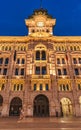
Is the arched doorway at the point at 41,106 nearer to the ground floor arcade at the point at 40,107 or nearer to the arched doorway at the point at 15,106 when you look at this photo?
the ground floor arcade at the point at 40,107

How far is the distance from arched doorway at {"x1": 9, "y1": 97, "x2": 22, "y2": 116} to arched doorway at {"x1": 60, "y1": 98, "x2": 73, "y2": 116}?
1046 cm

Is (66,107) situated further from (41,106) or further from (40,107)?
(40,107)

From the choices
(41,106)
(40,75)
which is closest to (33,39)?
(40,75)

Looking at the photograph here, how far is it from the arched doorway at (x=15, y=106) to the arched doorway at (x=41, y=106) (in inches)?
152

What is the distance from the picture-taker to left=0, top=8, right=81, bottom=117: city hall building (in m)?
31.6

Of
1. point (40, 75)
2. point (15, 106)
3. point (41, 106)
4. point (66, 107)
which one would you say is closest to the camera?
point (15, 106)

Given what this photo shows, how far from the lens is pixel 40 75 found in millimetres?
34281

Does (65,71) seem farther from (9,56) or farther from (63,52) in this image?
(9,56)

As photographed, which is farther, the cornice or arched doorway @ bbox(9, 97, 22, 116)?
the cornice

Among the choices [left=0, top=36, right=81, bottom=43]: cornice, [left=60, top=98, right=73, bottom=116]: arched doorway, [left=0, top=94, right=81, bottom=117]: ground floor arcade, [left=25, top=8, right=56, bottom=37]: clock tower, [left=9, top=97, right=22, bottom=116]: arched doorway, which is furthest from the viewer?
[left=25, top=8, right=56, bottom=37]: clock tower

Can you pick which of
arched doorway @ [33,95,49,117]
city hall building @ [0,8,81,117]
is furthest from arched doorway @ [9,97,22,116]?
arched doorway @ [33,95,49,117]

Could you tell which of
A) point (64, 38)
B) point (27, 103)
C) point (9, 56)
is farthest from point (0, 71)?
point (64, 38)

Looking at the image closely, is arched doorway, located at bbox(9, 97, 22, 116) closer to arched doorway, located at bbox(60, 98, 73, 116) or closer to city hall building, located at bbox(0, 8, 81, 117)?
city hall building, located at bbox(0, 8, 81, 117)

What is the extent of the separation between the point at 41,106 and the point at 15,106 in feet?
20.7
